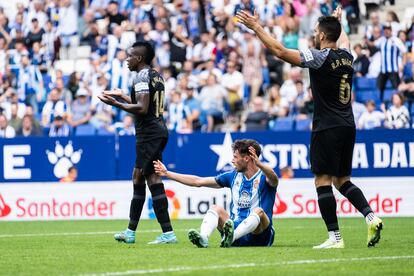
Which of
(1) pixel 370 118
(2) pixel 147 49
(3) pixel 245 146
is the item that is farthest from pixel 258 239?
(1) pixel 370 118

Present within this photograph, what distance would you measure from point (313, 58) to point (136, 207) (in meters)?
3.21

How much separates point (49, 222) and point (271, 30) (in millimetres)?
8505

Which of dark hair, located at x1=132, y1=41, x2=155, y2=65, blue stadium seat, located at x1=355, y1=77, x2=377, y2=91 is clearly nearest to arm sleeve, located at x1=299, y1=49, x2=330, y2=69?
dark hair, located at x1=132, y1=41, x2=155, y2=65

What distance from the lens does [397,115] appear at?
22.2 meters

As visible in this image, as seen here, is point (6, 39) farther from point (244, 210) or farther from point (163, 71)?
point (244, 210)

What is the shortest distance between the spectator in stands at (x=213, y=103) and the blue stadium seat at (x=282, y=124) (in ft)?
4.58

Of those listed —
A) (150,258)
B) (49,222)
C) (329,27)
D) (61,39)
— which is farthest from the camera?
(61,39)

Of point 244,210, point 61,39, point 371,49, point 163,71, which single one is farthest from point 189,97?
point 244,210

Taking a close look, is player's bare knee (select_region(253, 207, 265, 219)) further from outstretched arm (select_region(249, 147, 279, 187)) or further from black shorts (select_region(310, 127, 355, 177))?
black shorts (select_region(310, 127, 355, 177))

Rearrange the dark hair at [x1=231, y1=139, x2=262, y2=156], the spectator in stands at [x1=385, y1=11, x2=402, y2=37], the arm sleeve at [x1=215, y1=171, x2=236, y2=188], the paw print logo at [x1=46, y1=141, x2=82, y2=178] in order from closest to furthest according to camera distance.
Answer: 1. the dark hair at [x1=231, y1=139, x2=262, y2=156]
2. the arm sleeve at [x1=215, y1=171, x2=236, y2=188]
3. the paw print logo at [x1=46, y1=141, x2=82, y2=178]
4. the spectator in stands at [x1=385, y1=11, x2=402, y2=37]

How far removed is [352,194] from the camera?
460 inches

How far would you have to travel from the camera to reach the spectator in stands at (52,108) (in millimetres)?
25281

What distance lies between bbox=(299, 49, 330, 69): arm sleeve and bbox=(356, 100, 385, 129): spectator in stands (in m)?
11.1

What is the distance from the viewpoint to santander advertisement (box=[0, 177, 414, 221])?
2017cm
